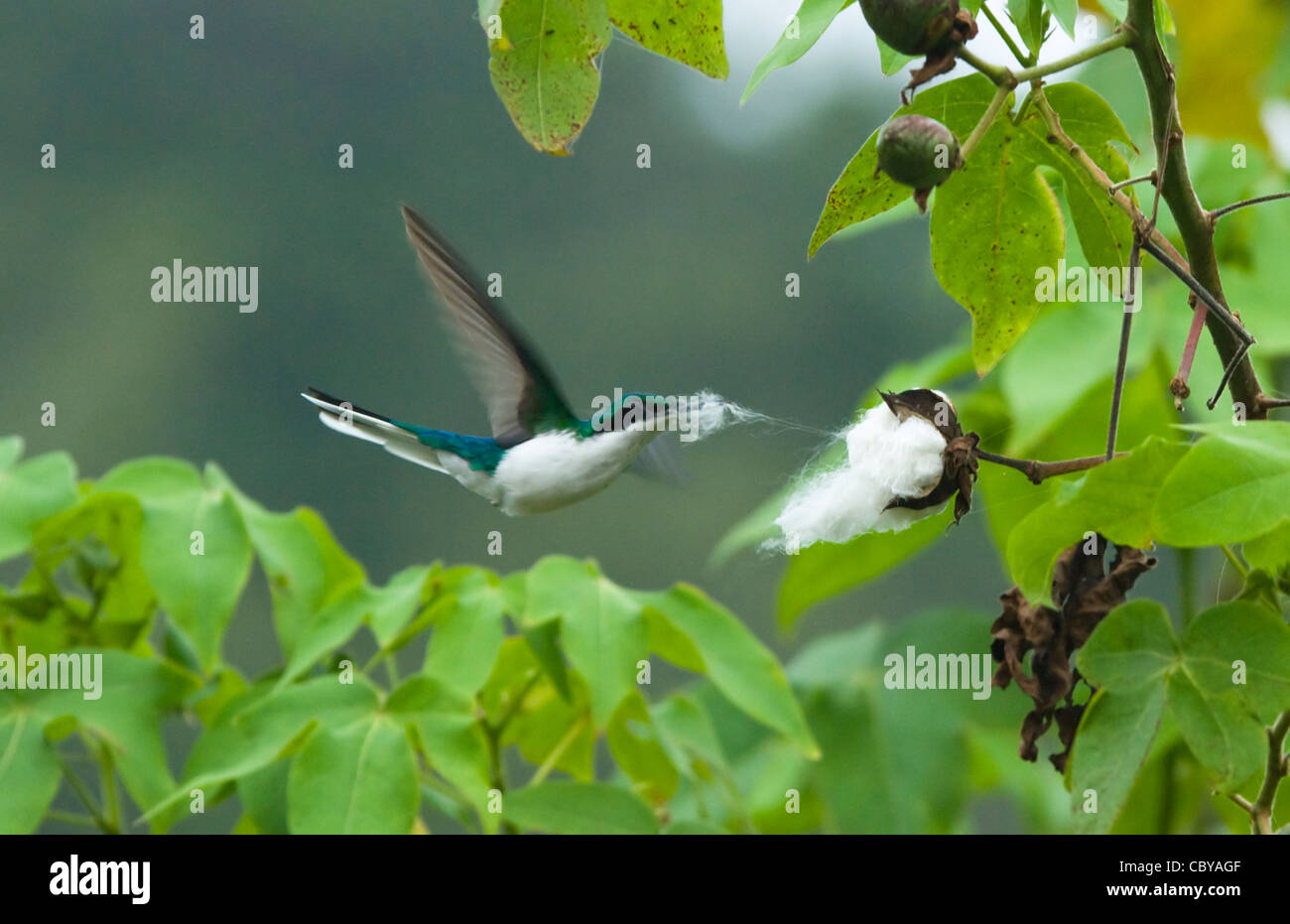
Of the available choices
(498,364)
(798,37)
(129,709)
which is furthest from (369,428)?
(129,709)

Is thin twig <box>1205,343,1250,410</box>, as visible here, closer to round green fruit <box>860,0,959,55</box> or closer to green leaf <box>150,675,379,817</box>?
round green fruit <box>860,0,959,55</box>

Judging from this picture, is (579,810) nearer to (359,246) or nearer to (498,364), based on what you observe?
(498,364)

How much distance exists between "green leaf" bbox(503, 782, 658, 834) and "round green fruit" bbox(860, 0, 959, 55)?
674 millimetres

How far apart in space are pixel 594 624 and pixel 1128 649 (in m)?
0.45

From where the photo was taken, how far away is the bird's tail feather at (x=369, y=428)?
2.26ft

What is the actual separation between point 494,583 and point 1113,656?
1.82 ft

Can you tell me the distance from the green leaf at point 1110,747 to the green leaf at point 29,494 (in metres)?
0.90

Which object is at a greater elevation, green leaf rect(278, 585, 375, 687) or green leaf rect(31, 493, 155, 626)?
green leaf rect(31, 493, 155, 626)

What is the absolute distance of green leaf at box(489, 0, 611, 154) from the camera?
635mm

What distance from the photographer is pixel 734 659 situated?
1.07 meters

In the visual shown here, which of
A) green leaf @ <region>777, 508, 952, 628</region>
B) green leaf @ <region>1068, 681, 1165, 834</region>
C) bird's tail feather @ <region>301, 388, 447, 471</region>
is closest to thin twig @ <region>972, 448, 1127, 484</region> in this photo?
green leaf @ <region>1068, 681, 1165, 834</region>

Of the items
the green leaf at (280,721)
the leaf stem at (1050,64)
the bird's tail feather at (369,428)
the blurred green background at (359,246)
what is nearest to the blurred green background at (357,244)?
the blurred green background at (359,246)

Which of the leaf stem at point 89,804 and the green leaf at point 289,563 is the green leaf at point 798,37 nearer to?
the green leaf at point 289,563

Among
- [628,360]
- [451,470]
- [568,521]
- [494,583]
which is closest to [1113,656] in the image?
[451,470]
